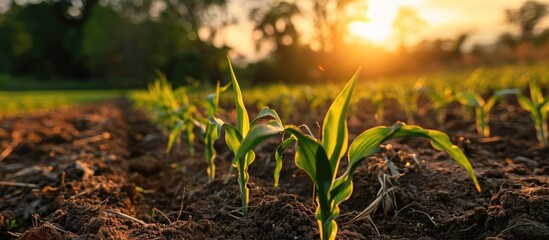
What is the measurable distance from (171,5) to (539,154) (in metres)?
34.2

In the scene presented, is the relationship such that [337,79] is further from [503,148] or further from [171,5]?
[503,148]

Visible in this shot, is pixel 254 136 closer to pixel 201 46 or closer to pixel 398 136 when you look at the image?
pixel 398 136

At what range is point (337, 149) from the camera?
1.33 metres

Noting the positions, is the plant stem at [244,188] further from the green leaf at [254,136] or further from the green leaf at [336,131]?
the green leaf at [254,136]

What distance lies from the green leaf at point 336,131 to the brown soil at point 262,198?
0.39 m

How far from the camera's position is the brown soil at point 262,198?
5.43 ft

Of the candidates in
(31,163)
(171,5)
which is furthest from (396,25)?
(31,163)

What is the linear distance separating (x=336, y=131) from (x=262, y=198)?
0.80 m

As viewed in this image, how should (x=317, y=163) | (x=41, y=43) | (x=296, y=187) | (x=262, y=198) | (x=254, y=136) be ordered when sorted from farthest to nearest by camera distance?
(x=41, y=43)
(x=296, y=187)
(x=262, y=198)
(x=317, y=163)
(x=254, y=136)

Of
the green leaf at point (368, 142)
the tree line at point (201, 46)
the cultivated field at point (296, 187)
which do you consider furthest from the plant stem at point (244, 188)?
the tree line at point (201, 46)


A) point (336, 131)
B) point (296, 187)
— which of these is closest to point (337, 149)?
point (336, 131)

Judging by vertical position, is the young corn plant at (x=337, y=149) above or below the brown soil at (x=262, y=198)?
above

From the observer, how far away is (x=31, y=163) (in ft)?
11.7

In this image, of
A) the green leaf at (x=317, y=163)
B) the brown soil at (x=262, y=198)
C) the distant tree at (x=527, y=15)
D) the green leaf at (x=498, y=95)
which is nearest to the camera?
the green leaf at (x=317, y=163)
